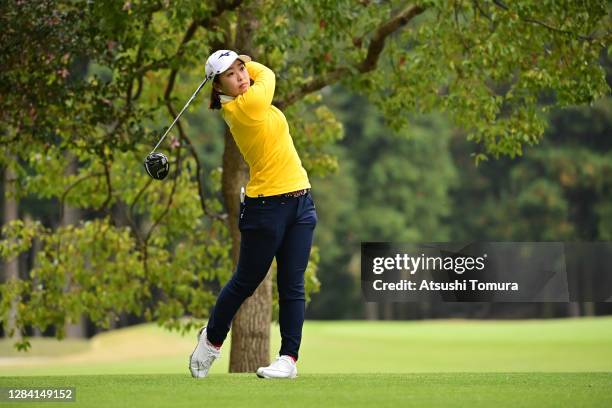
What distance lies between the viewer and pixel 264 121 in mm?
8023

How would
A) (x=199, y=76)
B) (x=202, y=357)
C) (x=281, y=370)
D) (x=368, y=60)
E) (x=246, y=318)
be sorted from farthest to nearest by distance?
(x=199, y=76), (x=368, y=60), (x=246, y=318), (x=202, y=357), (x=281, y=370)

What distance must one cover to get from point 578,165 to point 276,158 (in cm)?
4383

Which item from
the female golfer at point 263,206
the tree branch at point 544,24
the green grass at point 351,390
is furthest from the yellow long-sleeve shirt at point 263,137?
the tree branch at point 544,24

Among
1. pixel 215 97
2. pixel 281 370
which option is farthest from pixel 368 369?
pixel 215 97

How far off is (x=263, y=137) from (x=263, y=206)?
1.44 feet

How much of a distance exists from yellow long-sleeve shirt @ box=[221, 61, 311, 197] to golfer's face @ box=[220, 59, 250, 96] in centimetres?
6

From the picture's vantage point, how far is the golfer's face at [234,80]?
26.2ft

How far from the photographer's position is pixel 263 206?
8.16m

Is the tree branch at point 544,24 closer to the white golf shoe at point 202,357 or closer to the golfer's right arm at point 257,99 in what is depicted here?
the golfer's right arm at point 257,99

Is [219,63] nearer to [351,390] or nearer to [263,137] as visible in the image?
[263,137]

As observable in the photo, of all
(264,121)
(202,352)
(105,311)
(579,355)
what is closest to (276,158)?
(264,121)

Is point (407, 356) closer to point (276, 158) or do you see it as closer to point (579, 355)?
point (579, 355)

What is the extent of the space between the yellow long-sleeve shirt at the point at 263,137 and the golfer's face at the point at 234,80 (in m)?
0.06

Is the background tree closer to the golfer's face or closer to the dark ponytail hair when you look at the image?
the dark ponytail hair
